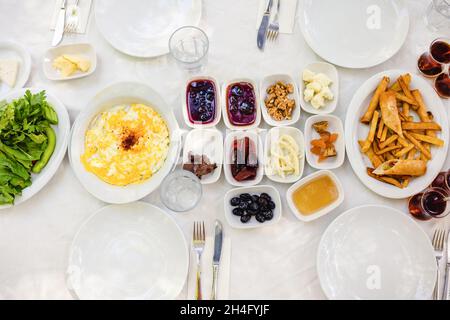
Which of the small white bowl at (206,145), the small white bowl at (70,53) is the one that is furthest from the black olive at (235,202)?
the small white bowl at (70,53)

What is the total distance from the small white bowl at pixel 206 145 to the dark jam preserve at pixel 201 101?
5cm

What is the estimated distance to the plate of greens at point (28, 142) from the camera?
1457mm

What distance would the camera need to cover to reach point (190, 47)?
1619mm

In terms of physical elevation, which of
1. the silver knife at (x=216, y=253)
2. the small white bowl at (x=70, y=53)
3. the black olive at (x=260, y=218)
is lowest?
the silver knife at (x=216, y=253)

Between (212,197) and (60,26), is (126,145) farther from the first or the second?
(60,26)

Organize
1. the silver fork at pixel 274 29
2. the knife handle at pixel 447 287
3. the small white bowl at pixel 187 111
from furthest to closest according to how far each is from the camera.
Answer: the silver fork at pixel 274 29
the small white bowl at pixel 187 111
the knife handle at pixel 447 287

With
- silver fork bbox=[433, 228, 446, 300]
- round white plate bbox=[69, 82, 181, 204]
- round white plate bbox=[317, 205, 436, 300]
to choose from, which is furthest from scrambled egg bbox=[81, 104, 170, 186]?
silver fork bbox=[433, 228, 446, 300]

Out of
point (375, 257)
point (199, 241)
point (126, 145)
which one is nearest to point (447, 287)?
point (375, 257)

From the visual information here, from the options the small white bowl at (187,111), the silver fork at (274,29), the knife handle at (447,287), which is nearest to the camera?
the knife handle at (447,287)

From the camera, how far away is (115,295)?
1.46 m

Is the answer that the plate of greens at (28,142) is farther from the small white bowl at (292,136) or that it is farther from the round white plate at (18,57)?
the small white bowl at (292,136)

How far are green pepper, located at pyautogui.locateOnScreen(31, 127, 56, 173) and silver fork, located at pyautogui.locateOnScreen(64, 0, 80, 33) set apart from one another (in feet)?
1.44

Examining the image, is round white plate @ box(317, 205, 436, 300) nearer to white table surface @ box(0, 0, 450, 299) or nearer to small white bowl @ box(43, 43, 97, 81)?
white table surface @ box(0, 0, 450, 299)

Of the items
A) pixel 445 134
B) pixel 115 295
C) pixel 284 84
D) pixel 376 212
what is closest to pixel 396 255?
pixel 376 212
